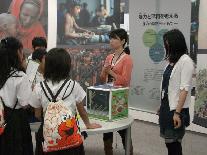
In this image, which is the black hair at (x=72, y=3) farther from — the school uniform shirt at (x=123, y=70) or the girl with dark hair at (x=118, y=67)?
the school uniform shirt at (x=123, y=70)

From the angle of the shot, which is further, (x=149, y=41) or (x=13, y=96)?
(x=149, y=41)

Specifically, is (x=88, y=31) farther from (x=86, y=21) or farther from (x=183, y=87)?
(x=183, y=87)

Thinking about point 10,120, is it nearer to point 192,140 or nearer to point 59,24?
point 192,140

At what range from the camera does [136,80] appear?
532 cm

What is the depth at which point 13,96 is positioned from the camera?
2455 millimetres

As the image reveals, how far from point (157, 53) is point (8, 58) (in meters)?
2.95

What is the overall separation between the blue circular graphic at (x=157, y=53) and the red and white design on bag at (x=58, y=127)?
118 inches

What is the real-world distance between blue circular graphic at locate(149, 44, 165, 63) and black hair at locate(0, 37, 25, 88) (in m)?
2.76

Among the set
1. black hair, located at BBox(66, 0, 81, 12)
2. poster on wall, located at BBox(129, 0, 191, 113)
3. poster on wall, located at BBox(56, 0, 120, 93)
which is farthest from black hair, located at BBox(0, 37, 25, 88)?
black hair, located at BBox(66, 0, 81, 12)

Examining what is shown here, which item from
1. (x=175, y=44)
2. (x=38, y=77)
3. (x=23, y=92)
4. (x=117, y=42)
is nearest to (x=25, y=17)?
(x=117, y=42)

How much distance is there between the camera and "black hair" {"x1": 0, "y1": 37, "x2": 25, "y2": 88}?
2.43 m

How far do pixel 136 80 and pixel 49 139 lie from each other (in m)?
3.27

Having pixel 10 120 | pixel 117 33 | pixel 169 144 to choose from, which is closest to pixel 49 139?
pixel 10 120

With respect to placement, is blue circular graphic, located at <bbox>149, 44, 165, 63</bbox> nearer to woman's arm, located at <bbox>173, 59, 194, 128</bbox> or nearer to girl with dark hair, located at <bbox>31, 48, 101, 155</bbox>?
woman's arm, located at <bbox>173, 59, 194, 128</bbox>
